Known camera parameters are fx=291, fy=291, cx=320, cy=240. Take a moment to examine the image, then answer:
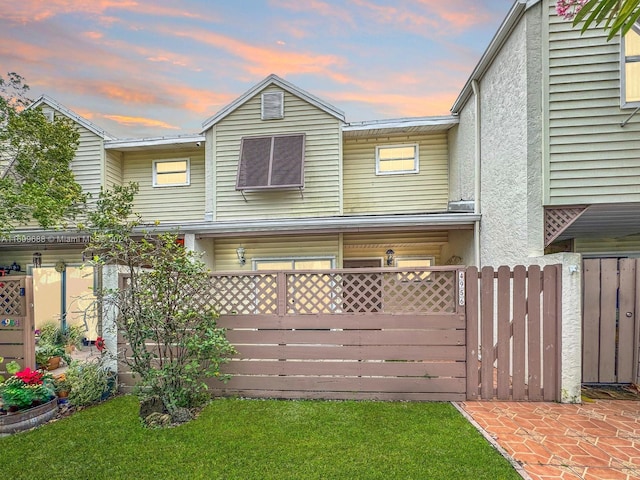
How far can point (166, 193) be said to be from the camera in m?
8.72

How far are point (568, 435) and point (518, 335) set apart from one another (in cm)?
117

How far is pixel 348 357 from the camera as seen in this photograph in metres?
4.13

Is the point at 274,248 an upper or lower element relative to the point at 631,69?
lower

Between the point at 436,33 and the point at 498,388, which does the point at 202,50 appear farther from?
the point at 498,388

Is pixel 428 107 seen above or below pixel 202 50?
below

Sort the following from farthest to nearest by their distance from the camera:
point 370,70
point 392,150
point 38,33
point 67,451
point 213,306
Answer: point 370,70
point 392,150
point 38,33
point 213,306
point 67,451

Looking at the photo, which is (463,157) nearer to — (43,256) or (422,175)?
(422,175)

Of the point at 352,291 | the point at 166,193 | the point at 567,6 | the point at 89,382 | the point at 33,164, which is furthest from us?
the point at 166,193

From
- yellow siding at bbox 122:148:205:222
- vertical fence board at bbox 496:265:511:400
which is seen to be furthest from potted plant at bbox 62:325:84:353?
vertical fence board at bbox 496:265:511:400

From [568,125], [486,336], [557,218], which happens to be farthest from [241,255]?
[568,125]

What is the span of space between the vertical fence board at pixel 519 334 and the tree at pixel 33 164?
8.78m

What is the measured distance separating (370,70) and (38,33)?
9.27 meters

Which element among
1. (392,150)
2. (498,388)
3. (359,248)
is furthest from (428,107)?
(498,388)

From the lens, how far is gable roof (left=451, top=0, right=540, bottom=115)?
4.57 metres
